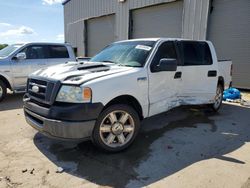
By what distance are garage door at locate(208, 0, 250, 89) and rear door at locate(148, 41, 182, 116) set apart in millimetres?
5920

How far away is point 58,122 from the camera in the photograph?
3.18 metres

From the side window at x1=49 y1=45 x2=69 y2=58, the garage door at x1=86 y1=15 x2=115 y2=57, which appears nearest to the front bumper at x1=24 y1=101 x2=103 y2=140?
the side window at x1=49 y1=45 x2=69 y2=58

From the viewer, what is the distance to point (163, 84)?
4352 millimetres

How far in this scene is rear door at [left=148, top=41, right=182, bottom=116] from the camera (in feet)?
13.5

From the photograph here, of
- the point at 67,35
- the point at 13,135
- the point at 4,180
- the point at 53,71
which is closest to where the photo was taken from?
the point at 4,180

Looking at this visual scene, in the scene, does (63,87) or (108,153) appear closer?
(63,87)

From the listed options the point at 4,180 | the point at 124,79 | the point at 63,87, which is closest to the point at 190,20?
the point at 124,79

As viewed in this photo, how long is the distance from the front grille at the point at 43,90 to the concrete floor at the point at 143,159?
0.85 metres

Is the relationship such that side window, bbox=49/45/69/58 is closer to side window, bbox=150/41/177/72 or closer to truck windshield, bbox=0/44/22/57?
truck windshield, bbox=0/44/22/57

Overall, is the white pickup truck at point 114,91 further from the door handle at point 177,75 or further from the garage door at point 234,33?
the garage door at point 234,33

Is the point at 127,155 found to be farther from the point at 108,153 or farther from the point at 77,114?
the point at 77,114

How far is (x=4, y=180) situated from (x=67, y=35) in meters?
19.3

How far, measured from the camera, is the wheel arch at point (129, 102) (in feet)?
11.8

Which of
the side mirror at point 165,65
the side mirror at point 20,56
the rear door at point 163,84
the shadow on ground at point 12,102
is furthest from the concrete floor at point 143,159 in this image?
the side mirror at point 20,56
